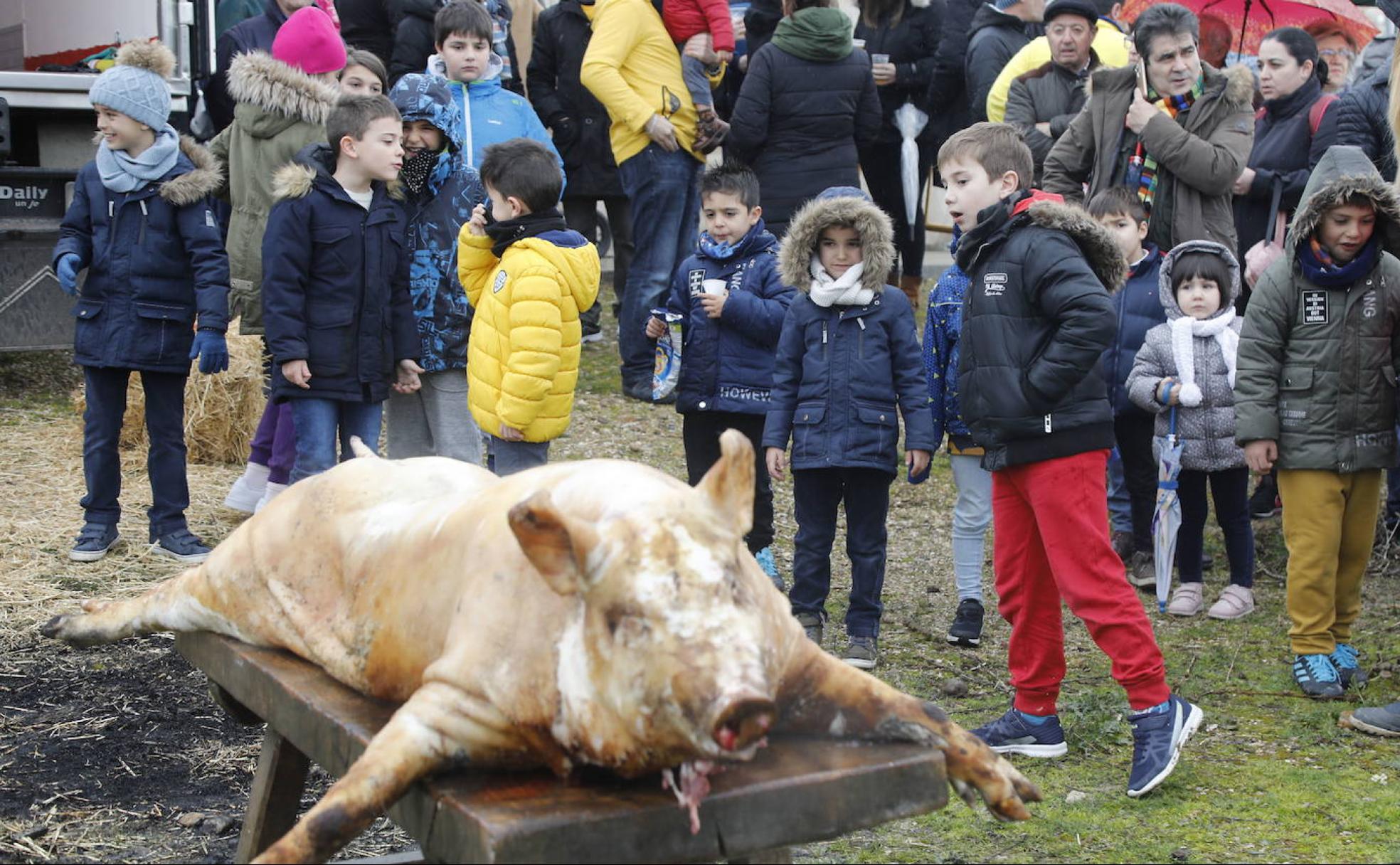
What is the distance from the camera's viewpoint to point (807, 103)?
813cm

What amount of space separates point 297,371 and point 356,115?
99cm

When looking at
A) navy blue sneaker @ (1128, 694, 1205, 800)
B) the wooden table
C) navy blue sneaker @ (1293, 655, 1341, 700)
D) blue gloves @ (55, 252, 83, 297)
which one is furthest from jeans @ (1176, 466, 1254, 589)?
blue gloves @ (55, 252, 83, 297)

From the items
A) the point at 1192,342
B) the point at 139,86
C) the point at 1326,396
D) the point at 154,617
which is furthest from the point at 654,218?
the point at 154,617

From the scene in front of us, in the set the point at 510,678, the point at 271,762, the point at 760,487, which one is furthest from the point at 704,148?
the point at 510,678

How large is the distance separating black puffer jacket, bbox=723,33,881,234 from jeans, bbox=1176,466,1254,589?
2.83 m

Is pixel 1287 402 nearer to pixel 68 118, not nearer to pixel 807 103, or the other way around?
pixel 807 103

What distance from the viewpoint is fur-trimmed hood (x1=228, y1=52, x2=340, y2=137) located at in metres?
6.83

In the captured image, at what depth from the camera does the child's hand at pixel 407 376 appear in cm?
609

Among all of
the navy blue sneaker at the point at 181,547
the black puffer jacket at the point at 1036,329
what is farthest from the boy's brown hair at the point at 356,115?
the black puffer jacket at the point at 1036,329

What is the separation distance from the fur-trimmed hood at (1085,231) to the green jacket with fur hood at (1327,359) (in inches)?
38.5

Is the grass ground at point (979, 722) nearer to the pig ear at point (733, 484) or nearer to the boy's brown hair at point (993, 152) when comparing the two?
the pig ear at point (733, 484)

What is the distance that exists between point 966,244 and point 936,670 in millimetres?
1638

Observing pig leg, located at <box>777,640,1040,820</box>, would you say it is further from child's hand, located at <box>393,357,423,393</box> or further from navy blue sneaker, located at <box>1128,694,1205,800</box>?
child's hand, located at <box>393,357,423,393</box>

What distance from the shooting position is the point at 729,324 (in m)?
5.94
